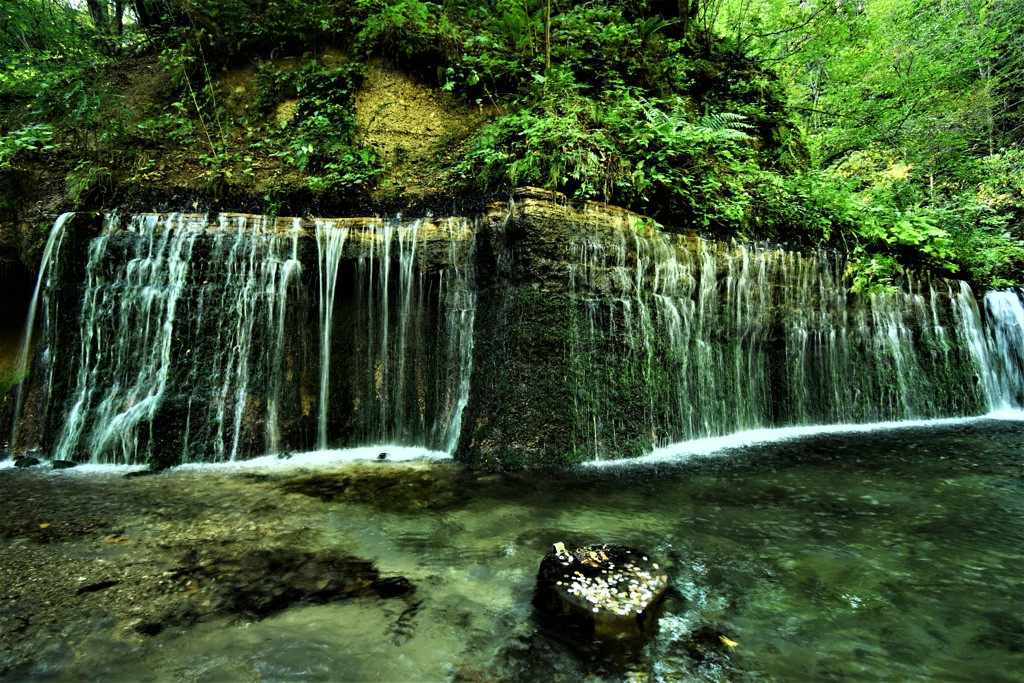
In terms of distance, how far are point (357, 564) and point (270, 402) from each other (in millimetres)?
4378

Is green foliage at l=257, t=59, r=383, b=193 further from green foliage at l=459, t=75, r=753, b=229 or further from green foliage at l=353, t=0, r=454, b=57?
green foliage at l=459, t=75, r=753, b=229

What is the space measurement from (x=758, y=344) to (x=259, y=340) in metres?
8.11

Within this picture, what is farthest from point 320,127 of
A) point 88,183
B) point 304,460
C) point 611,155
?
point 304,460

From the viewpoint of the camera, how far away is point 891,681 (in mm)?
2219

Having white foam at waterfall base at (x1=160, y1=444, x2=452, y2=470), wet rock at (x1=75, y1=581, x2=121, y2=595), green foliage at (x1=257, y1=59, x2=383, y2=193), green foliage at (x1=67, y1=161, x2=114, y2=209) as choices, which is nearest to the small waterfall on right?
white foam at waterfall base at (x1=160, y1=444, x2=452, y2=470)

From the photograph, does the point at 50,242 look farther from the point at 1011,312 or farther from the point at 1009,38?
the point at 1009,38

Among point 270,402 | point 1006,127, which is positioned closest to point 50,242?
point 270,402

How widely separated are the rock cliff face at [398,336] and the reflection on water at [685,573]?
1.09 meters

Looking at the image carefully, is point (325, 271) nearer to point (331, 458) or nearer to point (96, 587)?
point (331, 458)

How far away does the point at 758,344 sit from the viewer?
8.41m

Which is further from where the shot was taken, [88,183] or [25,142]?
[25,142]

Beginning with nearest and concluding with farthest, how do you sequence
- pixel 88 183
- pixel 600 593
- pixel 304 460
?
pixel 600 593
pixel 304 460
pixel 88 183

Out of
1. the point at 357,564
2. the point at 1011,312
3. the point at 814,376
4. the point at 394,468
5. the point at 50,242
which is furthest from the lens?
the point at 1011,312

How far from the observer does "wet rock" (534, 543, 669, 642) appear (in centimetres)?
256
